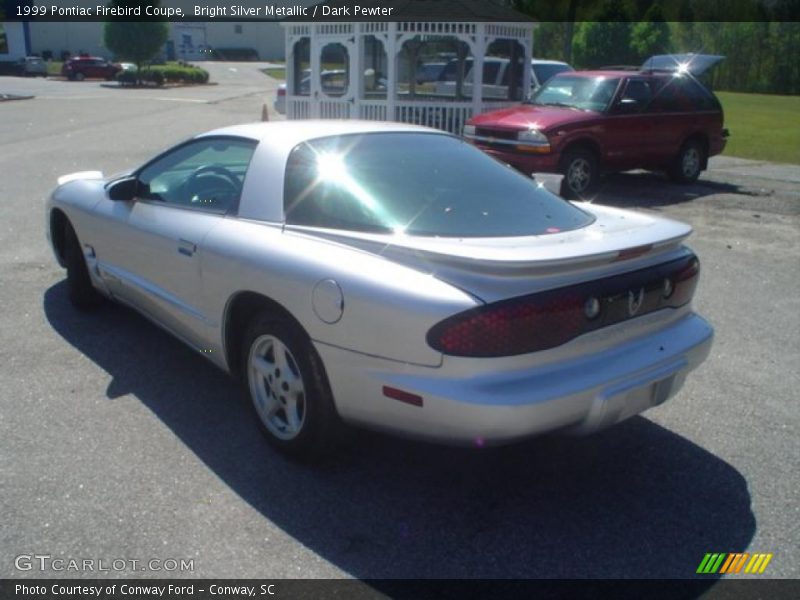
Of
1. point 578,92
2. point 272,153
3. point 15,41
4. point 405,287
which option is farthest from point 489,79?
point 15,41

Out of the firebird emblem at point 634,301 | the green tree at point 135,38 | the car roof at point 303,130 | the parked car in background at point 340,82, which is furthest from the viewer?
the green tree at point 135,38

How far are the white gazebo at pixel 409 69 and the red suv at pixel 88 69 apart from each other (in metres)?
37.8

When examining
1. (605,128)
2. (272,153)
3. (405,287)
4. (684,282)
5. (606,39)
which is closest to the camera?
(405,287)

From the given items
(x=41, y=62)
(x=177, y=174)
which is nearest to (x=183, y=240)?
(x=177, y=174)

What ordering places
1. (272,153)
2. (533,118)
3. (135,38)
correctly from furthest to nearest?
(135,38) < (533,118) < (272,153)

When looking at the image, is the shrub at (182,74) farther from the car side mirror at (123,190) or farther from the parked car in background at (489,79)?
the car side mirror at (123,190)

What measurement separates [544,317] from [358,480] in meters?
1.17

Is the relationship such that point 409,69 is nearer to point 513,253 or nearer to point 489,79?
point 489,79

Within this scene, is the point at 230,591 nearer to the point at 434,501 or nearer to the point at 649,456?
the point at 434,501

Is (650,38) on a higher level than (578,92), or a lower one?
higher

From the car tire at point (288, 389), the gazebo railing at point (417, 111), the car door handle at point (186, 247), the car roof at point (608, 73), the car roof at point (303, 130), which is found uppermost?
the car roof at point (608, 73)

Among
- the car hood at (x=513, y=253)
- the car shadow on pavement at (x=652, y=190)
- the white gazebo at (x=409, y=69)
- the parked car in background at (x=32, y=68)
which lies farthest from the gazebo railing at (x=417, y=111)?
the parked car in background at (x=32, y=68)

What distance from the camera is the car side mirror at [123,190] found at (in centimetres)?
493

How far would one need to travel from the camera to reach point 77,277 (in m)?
5.86
